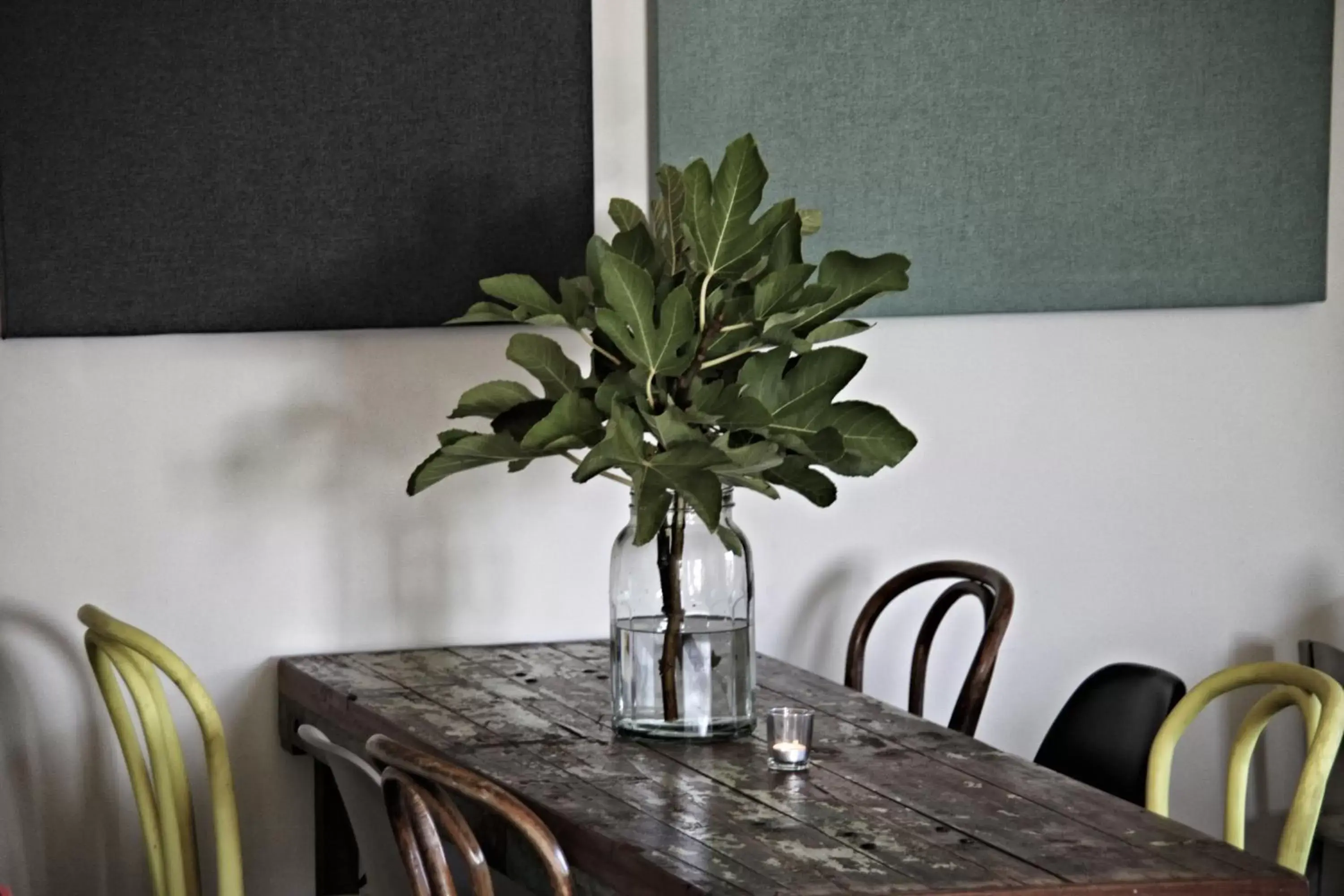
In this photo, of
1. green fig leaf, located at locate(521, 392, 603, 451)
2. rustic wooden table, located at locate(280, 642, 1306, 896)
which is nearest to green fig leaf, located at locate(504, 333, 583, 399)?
green fig leaf, located at locate(521, 392, 603, 451)

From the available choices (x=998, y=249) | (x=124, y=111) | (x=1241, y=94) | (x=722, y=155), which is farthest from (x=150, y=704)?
(x=1241, y=94)

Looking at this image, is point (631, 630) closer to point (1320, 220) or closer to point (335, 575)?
point (335, 575)

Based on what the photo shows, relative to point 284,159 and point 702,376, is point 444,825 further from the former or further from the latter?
point 284,159

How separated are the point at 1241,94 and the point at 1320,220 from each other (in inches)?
10.0

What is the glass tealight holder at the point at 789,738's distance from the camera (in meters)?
1.90

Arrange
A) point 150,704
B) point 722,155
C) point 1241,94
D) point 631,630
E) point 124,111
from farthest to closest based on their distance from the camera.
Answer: point 1241,94, point 722,155, point 124,111, point 150,704, point 631,630

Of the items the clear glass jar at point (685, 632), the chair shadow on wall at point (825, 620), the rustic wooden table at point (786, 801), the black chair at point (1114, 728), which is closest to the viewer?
the rustic wooden table at point (786, 801)

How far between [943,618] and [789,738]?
81cm

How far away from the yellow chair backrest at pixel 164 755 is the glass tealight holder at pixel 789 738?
2.64 feet

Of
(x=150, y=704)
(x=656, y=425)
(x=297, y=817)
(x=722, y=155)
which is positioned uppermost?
(x=722, y=155)

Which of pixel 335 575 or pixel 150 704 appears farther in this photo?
pixel 335 575

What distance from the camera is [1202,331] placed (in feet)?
Answer: 9.48

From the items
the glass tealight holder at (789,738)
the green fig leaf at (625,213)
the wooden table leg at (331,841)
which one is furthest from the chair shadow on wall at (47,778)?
the glass tealight holder at (789,738)

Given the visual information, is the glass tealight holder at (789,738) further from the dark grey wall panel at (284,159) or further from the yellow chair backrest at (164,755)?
the dark grey wall panel at (284,159)
